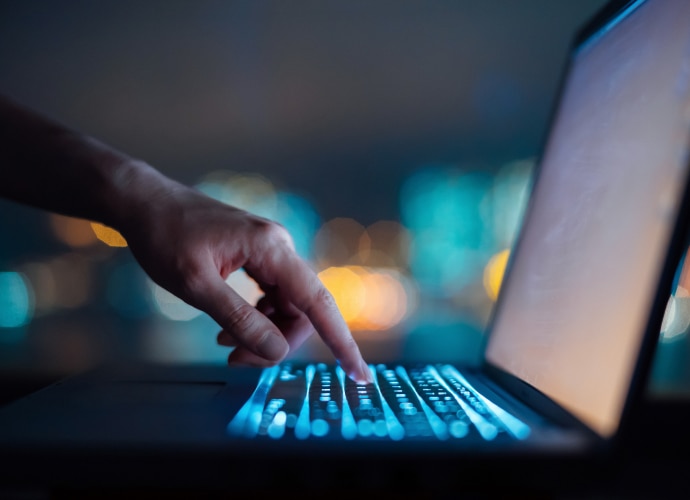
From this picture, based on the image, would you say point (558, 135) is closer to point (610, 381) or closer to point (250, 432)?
point (610, 381)

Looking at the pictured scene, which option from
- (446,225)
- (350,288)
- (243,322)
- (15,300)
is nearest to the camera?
(243,322)

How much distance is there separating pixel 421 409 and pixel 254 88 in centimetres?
568

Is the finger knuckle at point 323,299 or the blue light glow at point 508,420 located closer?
the blue light glow at point 508,420

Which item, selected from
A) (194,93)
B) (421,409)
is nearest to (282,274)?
(421,409)

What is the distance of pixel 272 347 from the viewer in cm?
70

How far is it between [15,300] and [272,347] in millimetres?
9529

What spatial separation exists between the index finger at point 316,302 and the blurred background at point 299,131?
2114 mm

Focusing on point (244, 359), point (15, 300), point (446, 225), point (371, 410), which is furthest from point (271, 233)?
point (15, 300)

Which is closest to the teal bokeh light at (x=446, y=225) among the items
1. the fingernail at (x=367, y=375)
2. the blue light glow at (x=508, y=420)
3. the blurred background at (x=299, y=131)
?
the blurred background at (x=299, y=131)

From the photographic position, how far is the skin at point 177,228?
28.0 inches

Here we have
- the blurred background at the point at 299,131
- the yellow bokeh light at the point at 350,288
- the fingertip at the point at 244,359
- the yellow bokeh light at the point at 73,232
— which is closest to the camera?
the fingertip at the point at 244,359

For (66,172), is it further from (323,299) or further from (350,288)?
(350,288)

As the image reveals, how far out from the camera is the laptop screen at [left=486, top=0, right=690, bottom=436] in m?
0.46

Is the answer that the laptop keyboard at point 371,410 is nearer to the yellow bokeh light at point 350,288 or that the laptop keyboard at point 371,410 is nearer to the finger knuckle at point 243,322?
the finger knuckle at point 243,322
